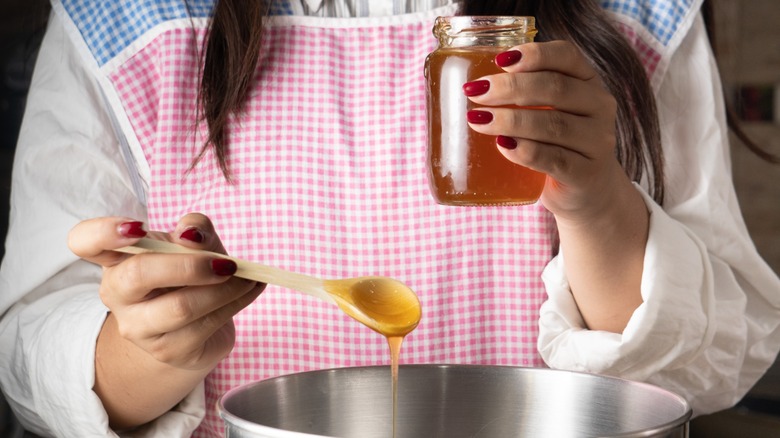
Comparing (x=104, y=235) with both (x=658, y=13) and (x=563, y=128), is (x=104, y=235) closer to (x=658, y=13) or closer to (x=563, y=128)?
(x=563, y=128)

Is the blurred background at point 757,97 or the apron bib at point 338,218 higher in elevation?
the apron bib at point 338,218

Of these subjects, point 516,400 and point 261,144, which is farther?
point 261,144

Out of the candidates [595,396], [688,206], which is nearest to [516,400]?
[595,396]

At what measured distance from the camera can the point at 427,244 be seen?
1195 millimetres

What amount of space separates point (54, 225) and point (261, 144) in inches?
10.4

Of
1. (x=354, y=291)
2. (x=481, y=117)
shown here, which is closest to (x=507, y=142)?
(x=481, y=117)

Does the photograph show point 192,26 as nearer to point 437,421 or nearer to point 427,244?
point 427,244

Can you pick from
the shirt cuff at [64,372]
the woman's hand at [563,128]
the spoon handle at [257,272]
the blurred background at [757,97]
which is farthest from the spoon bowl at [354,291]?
the blurred background at [757,97]

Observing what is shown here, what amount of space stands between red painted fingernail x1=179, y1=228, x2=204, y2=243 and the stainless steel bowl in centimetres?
14

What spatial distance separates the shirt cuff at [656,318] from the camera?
1020 millimetres

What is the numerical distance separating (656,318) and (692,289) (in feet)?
0.21

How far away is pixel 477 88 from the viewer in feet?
2.52

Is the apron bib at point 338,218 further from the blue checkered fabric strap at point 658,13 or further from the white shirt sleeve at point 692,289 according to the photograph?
the blue checkered fabric strap at point 658,13

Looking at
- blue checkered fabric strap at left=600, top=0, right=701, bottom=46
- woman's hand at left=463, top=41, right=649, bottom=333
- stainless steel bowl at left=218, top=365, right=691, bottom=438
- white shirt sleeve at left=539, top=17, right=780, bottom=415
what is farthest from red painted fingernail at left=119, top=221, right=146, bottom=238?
blue checkered fabric strap at left=600, top=0, right=701, bottom=46
